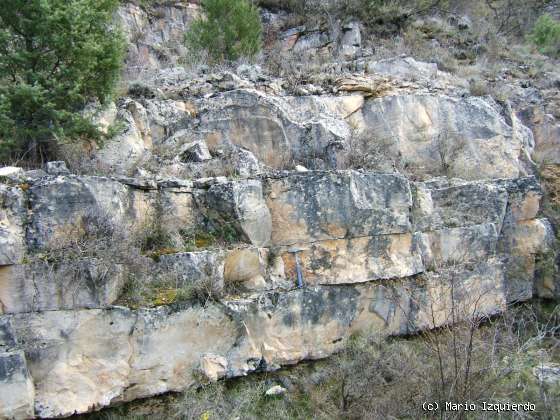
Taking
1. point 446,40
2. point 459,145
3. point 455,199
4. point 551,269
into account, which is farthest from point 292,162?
point 446,40

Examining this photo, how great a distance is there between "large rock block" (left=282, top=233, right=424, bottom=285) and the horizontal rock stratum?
20 millimetres

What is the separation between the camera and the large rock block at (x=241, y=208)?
6.10m

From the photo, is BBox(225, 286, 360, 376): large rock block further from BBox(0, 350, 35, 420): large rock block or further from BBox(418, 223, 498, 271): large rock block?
BBox(0, 350, 35, 420): large rock block

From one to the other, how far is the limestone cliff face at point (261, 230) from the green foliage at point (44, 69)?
0.63 metres

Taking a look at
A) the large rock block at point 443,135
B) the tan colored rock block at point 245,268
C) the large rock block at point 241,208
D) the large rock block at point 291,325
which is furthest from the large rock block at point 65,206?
the large rock block at point 443,135

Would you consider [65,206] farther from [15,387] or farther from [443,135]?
[443,135]

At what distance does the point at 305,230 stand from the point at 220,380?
7.45 ft

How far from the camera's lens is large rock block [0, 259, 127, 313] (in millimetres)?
4738

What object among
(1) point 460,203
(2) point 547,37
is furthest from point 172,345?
(2) point 547,37

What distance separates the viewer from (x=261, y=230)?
6.29 metres

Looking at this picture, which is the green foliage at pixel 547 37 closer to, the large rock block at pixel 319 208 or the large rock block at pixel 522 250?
the large rock block at pixel 522 250

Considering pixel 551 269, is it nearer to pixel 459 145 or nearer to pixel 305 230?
pixel 459 145

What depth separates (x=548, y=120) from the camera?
1009 centimetres

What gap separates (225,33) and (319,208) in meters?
6.62
